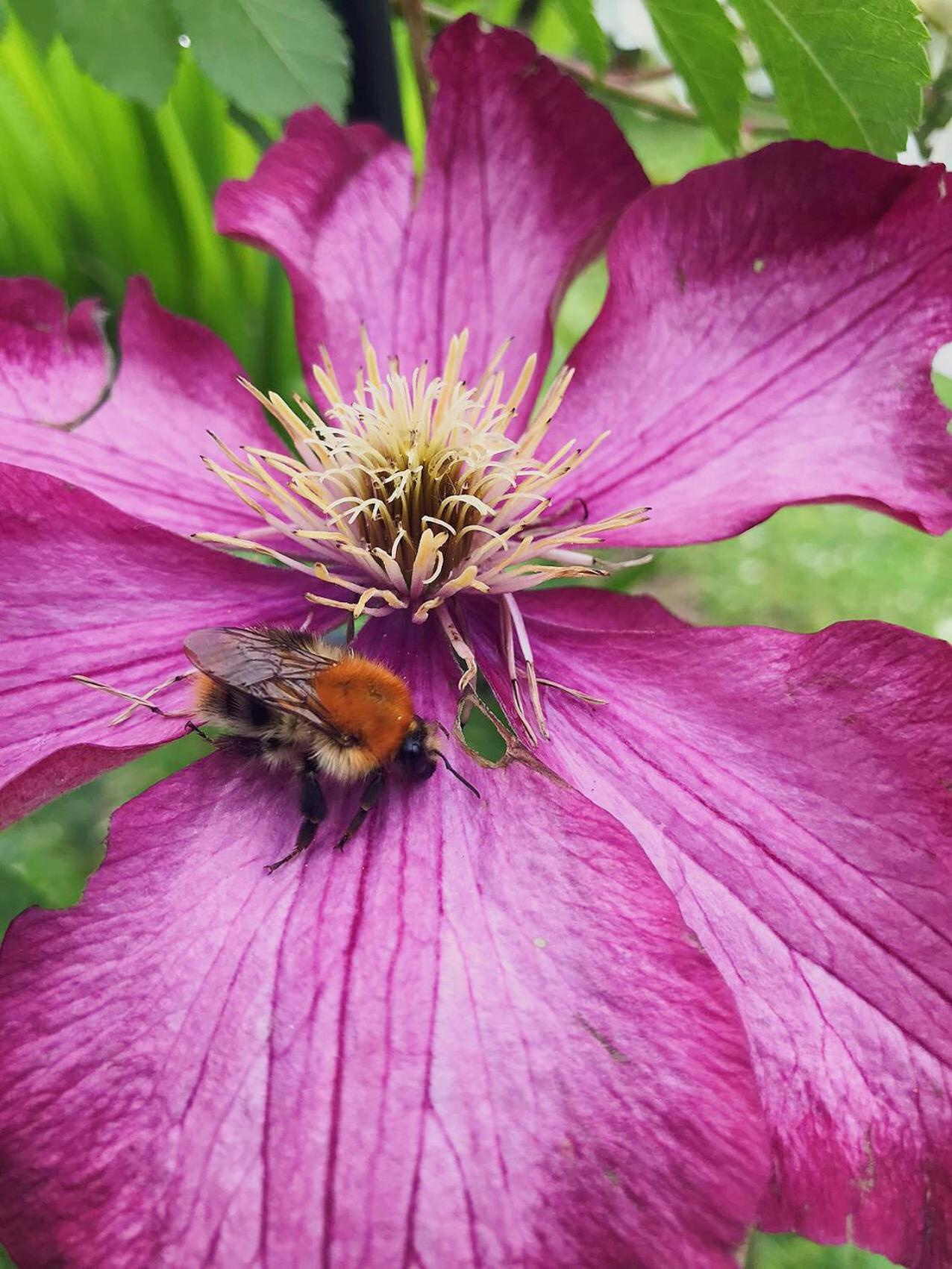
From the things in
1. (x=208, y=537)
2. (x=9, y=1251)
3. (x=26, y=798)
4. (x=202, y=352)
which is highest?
(x=202, y=352)

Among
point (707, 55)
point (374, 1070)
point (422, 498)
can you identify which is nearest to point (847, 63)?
point (707, 55)

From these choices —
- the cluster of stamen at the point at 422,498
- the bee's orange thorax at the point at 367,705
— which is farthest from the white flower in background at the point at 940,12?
the bee's orange thorax at the point at 367,705

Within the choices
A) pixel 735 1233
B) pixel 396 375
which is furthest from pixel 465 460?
pixel 735 1233

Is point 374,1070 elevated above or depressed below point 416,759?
below

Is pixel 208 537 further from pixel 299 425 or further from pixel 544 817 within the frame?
pixel 544 817

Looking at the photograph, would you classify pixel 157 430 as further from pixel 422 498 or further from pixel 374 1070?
pixel 374 1070

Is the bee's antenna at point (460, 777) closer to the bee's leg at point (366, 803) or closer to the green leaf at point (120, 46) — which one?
the bee's leg at point (366, 803)

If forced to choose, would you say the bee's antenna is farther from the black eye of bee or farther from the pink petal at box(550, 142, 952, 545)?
the pink petal at box(550, 142, 952, 545)
